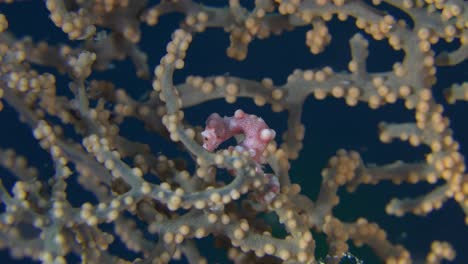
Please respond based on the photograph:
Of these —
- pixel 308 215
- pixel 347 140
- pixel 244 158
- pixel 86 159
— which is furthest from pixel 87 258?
pixel 347 140

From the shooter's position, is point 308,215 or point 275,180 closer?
point 275,180

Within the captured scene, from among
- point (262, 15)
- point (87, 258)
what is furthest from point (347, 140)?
point (87, 258)

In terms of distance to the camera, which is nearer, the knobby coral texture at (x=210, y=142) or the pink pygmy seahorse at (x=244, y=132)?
the knobby coral texture at (x=210, y=142)

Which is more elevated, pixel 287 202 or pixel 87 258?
pixel 287 202

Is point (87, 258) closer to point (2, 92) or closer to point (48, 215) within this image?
point (48, 215)

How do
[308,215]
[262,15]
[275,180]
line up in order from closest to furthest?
1. [275,180]
2. [308,215]
3. [262,15]

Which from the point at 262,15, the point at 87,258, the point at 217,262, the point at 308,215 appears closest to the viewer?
the point at 87,258

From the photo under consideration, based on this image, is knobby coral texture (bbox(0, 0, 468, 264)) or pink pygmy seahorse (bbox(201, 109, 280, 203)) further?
pink pygmy seahorse (bbox(201, 109, 280, 203))

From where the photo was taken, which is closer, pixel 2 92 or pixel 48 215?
pixel 48 215

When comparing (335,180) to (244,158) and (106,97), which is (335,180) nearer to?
(244,158)

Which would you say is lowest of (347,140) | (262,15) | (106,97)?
(347,140)
